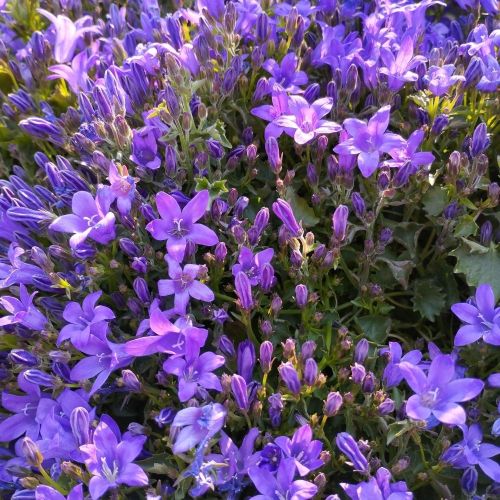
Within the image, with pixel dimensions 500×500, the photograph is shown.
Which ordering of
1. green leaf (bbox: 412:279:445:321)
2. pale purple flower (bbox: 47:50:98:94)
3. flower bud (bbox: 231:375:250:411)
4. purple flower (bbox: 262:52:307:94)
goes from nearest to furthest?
flower bud (bbox: 231:375:250:411) < green leaf (bbox: 412:279:445:321) < purple flower (bbox: 262:52:307:94) < pale purple flower (bbox: 47:50:98:94)

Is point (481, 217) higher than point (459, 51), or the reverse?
point (459, 51)

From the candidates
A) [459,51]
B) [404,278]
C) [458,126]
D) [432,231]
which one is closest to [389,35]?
[459,51]

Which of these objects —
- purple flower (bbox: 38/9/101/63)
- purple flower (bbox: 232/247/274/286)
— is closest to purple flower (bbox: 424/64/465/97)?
purple flower (bbox: 232/247/274/286)

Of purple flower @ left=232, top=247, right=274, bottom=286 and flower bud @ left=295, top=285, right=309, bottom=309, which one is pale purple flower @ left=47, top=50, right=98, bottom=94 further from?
flower bud @ left=295, top=285, right=309, bottom=309

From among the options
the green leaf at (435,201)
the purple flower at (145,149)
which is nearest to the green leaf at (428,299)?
the green leaf at (435,201)

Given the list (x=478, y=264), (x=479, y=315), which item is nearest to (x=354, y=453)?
(x=479, y=315)

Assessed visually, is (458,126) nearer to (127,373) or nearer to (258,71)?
(258,71)
